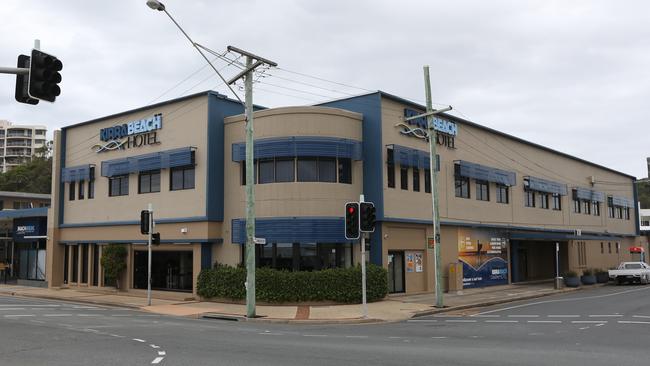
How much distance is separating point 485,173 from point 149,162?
60.9 feet

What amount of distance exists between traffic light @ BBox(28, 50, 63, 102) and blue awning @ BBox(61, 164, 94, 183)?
924 inches

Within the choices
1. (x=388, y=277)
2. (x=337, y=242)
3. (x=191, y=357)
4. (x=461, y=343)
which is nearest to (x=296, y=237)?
(x=337, y=242)

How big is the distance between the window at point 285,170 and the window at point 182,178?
4.75 meters

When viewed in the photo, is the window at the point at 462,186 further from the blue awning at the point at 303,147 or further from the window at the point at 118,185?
the window at the point at 118,185

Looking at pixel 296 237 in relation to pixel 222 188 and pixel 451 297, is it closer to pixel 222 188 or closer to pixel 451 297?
pixel 222 188

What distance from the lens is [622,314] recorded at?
20.4m

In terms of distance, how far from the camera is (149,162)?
96.6 ft

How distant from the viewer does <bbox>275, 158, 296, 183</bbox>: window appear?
25516mm

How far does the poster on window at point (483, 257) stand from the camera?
32.2 meters

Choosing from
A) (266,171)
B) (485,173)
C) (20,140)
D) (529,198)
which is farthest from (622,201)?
(20,140)

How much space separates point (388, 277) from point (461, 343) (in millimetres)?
12858

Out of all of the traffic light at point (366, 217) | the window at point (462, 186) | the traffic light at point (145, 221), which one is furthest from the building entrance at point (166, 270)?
the window at point (462, 186)

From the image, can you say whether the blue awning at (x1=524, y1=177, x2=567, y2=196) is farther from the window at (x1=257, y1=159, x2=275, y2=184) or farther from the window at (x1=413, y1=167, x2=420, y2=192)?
the window at (x1=257, y1=159, x2=275, y2=184)

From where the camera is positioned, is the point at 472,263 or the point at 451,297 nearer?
Answer: the point at 451,297
